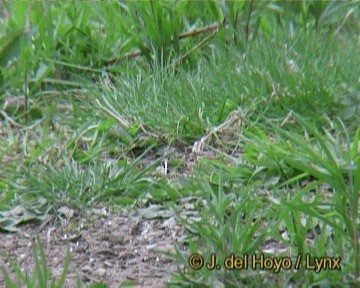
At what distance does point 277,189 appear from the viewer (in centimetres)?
307

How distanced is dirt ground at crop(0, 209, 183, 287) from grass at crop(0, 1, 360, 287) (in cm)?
7

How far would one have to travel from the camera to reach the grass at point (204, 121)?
8.38 feet

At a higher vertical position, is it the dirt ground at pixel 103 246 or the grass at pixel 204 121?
the grass at pixel 204 121

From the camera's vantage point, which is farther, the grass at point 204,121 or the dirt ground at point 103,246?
the dirt ground at point 103,246

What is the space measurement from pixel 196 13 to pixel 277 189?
6.02ft

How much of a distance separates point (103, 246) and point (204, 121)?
0.89 meters

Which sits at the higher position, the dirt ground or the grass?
the grass

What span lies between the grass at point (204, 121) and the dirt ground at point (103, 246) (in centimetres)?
7

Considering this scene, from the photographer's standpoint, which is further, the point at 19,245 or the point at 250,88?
the point at 250,88

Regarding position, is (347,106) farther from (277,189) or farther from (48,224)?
(48,224)

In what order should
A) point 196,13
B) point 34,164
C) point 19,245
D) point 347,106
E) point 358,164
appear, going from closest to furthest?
point 358,164
point 19,245
point 34,164
point 347,106
point 196,13

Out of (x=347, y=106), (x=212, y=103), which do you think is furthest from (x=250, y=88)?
(x=347, y=106)

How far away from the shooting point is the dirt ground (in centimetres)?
272

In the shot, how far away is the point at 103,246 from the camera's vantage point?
2.92 m
